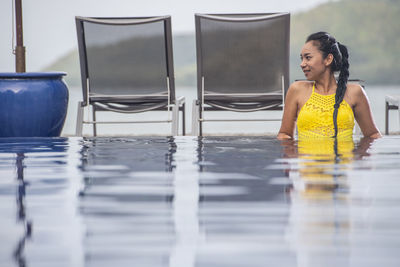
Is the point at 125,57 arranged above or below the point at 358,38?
below

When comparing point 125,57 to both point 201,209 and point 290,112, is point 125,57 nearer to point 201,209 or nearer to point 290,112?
point 290,112

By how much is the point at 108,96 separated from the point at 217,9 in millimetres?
6615

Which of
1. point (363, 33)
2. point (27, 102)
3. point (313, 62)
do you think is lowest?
point (27, 102)

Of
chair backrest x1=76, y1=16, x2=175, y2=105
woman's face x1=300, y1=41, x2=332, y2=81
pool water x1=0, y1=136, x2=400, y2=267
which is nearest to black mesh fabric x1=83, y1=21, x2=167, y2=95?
chair backrest x1=76, y1=16, x2=175, y2=105

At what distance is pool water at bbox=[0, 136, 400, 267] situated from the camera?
0.38 metres

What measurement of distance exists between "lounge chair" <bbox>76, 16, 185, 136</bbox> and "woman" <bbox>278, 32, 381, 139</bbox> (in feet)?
5.21

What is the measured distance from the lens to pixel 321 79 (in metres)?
2.48

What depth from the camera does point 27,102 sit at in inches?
158

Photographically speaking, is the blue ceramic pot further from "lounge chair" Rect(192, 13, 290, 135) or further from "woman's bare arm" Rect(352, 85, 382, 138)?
"woman's bare arm" Rect(352, 85, 382, 138)

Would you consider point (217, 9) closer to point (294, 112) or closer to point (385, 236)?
point (294, 112)

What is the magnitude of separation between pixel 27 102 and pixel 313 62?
212 centimetres

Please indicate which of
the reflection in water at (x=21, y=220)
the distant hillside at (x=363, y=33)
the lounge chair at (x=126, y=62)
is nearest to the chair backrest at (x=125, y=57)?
the lounge chair at (x=126, y=62)

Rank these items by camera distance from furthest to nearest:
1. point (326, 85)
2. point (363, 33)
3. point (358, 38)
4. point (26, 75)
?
point (358, 38) → point (363, 33) → point (26, 75) → point (326, 85)

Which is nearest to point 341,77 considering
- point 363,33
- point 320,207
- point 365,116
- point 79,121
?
point 365,116
